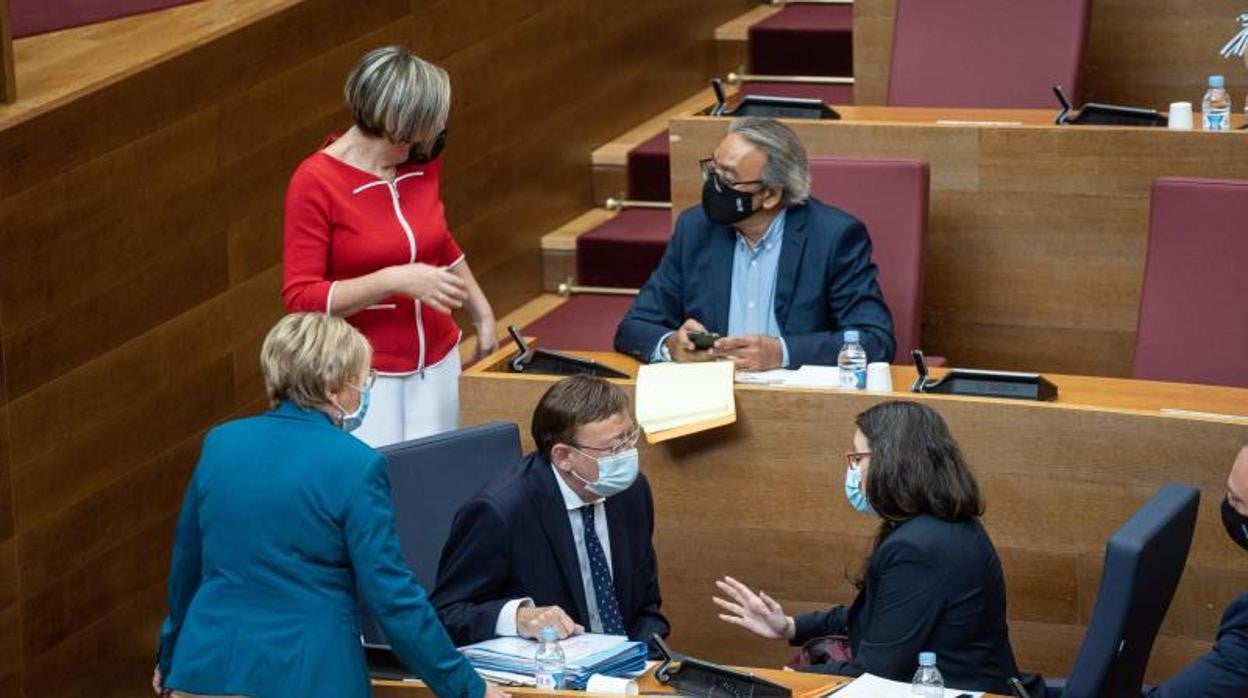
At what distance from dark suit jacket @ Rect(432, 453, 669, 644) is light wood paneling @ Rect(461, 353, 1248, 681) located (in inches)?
16.6

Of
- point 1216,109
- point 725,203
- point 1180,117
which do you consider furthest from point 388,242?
point 1216,109

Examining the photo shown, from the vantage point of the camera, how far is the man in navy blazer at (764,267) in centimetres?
372

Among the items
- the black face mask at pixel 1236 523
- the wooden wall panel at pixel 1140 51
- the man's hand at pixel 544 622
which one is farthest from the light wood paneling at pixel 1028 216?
the man's hand at pixel 544 622

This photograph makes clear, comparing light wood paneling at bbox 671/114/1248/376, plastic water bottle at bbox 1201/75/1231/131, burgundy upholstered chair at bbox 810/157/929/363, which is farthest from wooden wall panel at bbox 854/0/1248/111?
burgundy upholstered chair at bbox 810/157/929/363

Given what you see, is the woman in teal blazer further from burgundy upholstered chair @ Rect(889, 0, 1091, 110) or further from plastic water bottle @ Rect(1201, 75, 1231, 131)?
burgundy upholstered chair @ Rect(889, 0, 1091, 110)

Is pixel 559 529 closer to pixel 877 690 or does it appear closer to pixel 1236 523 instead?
pixel 877 690

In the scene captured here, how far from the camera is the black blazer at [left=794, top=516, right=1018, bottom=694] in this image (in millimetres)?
2738

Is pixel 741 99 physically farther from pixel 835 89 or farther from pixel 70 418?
pixel 70 418

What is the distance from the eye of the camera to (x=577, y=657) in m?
2.70

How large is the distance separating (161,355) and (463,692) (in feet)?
4.54

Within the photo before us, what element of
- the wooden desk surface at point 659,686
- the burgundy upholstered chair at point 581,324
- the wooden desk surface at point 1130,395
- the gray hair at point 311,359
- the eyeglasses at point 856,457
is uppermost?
the gray hair at point 311,359

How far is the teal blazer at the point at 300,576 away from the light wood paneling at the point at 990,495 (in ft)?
3.26

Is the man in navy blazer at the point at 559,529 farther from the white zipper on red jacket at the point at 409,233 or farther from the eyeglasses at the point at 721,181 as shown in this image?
the eyeglasses at the point at 721,181

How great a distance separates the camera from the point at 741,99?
4496 mm
